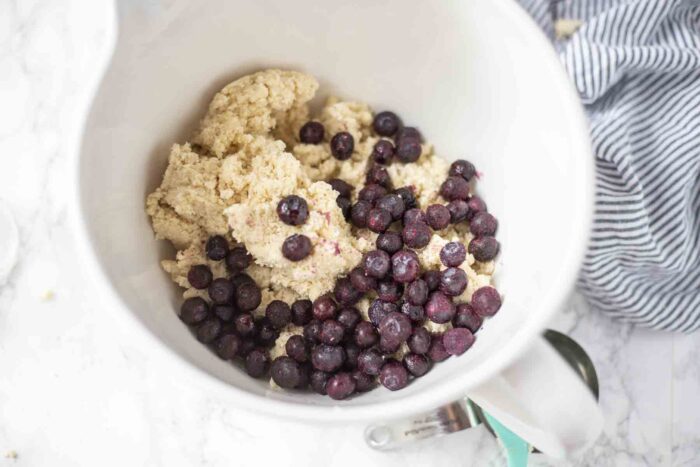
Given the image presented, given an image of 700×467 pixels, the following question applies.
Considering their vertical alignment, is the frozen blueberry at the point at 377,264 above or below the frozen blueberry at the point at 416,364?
above

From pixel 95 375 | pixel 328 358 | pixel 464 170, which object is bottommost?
pixel 95 375

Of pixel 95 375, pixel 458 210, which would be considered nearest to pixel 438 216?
pixel 458 210

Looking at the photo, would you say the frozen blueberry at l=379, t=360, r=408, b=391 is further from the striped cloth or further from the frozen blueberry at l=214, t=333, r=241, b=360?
the striped cloth

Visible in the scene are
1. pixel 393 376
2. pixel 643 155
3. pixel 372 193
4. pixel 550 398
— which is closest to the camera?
pixel 550 398

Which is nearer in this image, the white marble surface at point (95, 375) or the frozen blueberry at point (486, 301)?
the frozen blueberry at point (486, 301)

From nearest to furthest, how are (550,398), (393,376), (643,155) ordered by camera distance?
(550,398)
(393,376)
(643,155)

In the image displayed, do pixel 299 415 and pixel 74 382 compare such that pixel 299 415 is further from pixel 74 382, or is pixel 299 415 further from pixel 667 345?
pixel 667 345

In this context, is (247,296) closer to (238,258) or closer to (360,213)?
(238,258)

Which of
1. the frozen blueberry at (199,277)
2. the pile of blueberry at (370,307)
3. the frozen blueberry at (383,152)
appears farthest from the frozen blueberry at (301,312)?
the frozen blueberry at (383,152)

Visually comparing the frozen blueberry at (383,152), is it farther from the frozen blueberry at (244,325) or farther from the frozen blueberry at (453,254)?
the frozen blueberry at (244,325)
